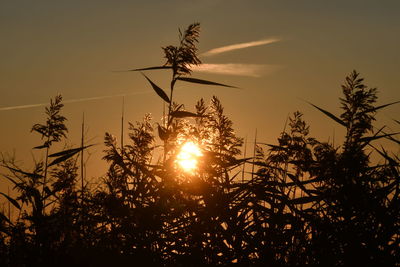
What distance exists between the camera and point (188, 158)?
371 centimetres

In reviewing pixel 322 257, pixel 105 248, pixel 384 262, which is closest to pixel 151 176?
pixel 105 248

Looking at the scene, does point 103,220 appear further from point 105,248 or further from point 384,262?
point 384,262

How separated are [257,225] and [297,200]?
0.30 metres

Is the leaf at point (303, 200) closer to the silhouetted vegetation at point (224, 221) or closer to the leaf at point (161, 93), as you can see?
the silhouetted vegetation at point (224, 221)

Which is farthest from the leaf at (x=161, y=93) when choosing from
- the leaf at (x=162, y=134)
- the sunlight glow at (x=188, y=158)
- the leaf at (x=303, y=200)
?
the leaf at (x=303, y=200)

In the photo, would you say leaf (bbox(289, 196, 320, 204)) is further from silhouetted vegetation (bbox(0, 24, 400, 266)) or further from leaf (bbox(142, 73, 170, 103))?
leaf (bbox(142, 73, 170, 103))

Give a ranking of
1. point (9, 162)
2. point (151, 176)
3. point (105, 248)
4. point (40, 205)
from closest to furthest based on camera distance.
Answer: point (105, 248), point (151, 176), point (40, 205), point (9, 162)

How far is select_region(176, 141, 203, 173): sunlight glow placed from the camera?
3537mm

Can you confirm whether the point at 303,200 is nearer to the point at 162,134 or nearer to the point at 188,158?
the point at 188,158

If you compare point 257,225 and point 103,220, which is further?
point 103,220

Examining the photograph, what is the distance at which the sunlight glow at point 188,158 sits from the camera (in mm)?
3537

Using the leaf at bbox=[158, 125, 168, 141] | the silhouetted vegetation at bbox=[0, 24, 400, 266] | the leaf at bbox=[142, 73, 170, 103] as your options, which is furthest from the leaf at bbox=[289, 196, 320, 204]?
the leaf at bbox=[142, 73, 170, 103]

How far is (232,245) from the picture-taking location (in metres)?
2.84

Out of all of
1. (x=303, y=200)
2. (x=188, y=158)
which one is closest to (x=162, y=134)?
(x=188, y=158)
